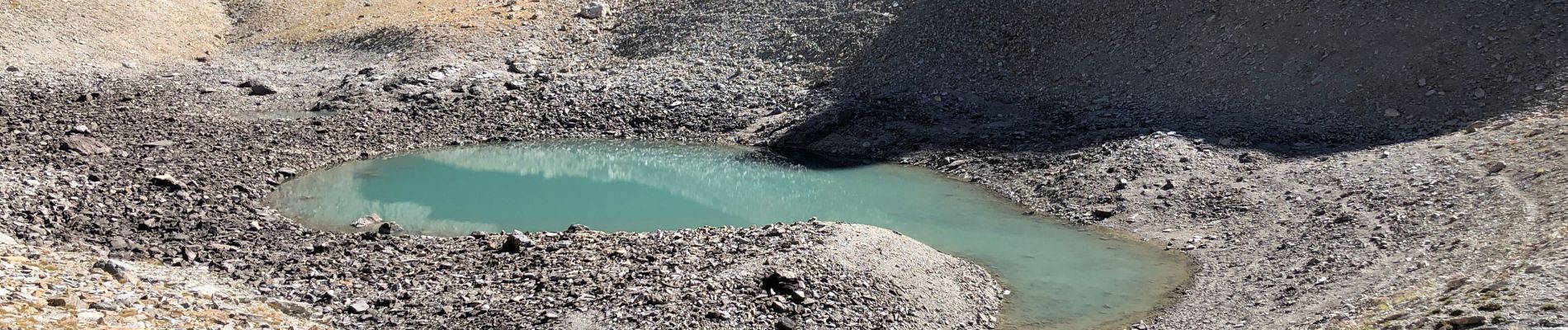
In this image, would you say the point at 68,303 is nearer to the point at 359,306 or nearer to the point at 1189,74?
the point at 359,306

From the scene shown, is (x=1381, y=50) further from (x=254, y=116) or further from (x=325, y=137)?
(x=254, y=116)

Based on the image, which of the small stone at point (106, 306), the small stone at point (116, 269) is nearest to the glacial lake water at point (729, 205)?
the small stone at point (116, 269)

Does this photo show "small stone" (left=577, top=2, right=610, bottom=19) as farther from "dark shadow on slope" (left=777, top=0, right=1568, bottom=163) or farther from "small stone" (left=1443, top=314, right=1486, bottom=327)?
"small stone" (left=1443, top=314, right=1486, bottom=327)

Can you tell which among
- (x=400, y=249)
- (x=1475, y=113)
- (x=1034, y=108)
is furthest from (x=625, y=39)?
(x=1475, y=113)

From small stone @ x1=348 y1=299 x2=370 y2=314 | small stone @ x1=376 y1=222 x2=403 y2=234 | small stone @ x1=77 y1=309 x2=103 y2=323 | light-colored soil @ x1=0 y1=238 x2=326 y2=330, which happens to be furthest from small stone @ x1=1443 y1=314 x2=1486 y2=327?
small stone @ x1=376 y1=222 x2=403 y2=234

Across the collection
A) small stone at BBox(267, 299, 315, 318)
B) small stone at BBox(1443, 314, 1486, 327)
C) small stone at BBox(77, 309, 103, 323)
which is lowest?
small stone at BBox(267, 299, 315, 318)

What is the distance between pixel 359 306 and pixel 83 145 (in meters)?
12.7

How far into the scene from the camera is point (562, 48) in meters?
39.6

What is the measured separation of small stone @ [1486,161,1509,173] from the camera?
2214 centimetres

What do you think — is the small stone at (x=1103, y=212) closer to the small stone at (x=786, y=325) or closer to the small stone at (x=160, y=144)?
the small stone at (x=786, y=325)

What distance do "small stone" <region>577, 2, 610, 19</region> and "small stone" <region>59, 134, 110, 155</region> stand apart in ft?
58.3

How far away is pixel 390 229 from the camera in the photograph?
2223 centimetres

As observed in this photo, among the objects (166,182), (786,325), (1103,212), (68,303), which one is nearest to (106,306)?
(68,303)

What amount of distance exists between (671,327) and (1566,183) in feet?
47.0
